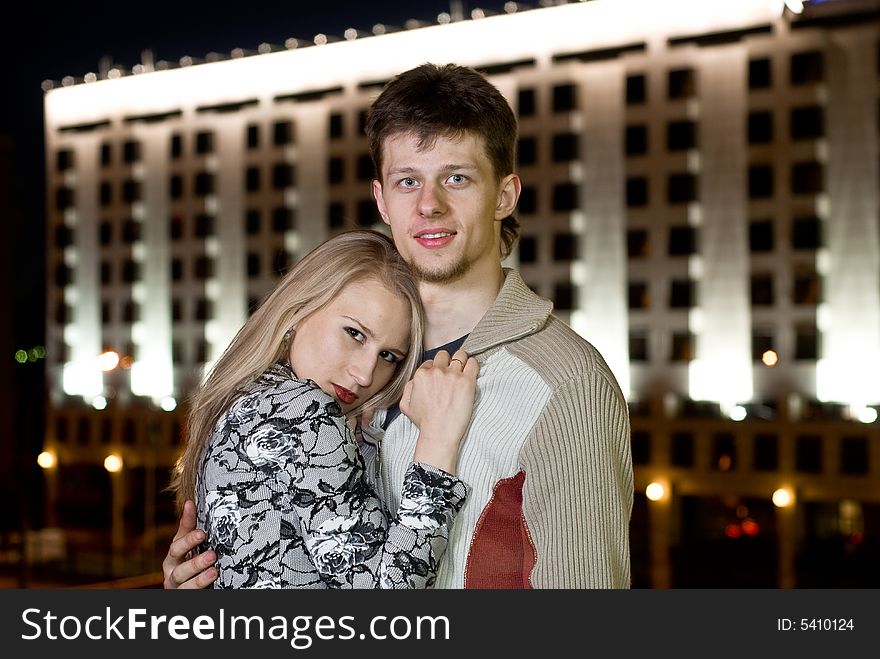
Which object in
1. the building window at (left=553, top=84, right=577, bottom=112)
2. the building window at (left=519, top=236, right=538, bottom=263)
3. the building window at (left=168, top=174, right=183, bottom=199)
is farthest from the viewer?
the building window at (left=168, top=174, right=183, bottom=199)

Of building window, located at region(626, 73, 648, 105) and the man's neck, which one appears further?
building window, located at region(626, 73, 648, 105)

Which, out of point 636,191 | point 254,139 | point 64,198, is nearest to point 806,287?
point 636,191

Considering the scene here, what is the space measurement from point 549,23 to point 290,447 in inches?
1397

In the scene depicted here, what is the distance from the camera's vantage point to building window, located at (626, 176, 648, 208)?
33719 millimetres

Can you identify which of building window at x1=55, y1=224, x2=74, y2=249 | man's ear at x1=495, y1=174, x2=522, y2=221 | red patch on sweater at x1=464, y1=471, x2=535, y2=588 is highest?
building window at x1=55, y1=224, x2=74, y2=249

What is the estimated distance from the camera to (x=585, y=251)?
34781 mm

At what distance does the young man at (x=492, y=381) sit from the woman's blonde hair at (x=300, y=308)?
0.09 metres

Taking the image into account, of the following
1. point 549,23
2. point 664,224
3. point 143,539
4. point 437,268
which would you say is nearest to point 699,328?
point 664,224

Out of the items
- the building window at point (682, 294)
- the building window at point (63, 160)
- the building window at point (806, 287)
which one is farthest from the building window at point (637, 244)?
the building window at point (63, 160)

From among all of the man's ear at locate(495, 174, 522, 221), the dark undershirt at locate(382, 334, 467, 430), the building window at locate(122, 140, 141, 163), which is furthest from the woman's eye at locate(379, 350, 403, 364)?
the building window at locate(122, 140, 141, 163)

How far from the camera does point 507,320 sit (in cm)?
311

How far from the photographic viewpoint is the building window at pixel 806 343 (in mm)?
31078

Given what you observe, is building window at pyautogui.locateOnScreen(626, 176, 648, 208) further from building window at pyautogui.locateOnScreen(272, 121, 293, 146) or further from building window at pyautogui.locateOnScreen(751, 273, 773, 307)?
building window at pyautogui.locateOnScreen(272, 121, 293, 146)

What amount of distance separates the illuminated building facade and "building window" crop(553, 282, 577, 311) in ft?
0.27
